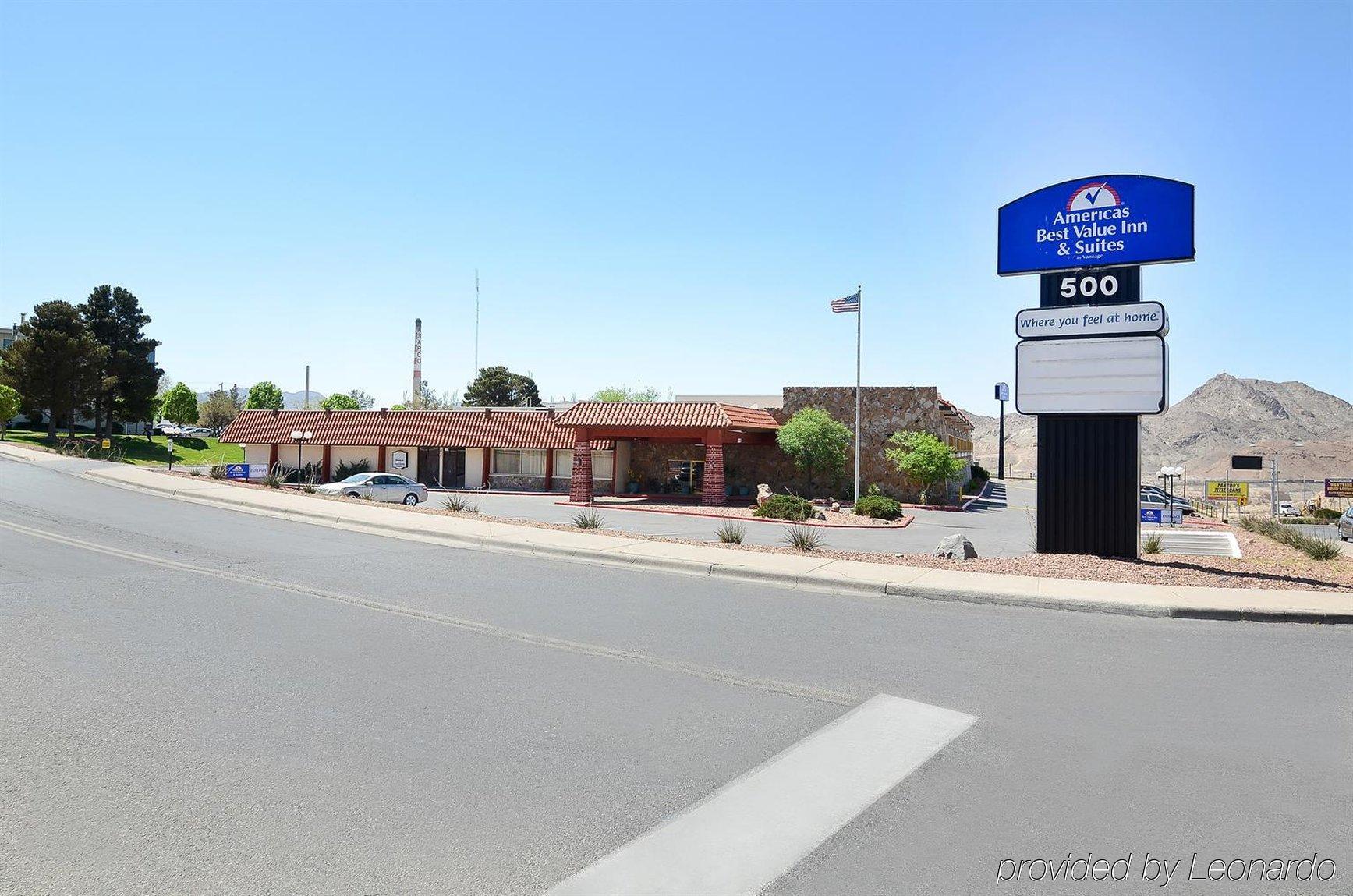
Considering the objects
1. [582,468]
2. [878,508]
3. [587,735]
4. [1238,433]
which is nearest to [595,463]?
[582,468]

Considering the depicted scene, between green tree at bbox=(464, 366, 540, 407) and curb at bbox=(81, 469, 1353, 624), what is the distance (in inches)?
3617

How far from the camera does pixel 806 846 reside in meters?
4.57

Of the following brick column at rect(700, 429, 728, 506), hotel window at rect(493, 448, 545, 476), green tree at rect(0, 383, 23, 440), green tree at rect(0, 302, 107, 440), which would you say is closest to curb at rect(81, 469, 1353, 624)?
brick column at rect(700, 429, 728, 506)

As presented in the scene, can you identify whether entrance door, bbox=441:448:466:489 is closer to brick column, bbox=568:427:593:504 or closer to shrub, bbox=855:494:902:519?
brick column, bbox=568:427:593:504

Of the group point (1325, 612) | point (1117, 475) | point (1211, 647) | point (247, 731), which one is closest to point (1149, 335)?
point (1117, 475)

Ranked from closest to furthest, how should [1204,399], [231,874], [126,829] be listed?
[231,874] < [126,829] < [1204,399]

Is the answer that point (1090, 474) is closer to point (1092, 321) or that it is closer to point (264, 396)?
point (1092, 321)

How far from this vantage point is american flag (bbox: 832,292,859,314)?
40.4 meters

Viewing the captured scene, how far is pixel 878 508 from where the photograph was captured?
35.9 metres

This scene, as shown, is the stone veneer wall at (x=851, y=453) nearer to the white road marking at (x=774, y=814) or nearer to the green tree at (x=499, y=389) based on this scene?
the white road marking at (x=774, y=814)

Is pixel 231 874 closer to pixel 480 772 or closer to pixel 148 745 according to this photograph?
pixel 480 772

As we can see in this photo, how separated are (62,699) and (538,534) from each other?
11.9 metres

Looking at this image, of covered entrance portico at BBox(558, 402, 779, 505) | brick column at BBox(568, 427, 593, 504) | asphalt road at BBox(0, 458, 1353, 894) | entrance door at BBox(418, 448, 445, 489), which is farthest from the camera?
entrance door at BBox(418, 448, 445, 489)

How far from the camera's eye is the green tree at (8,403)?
212ft
